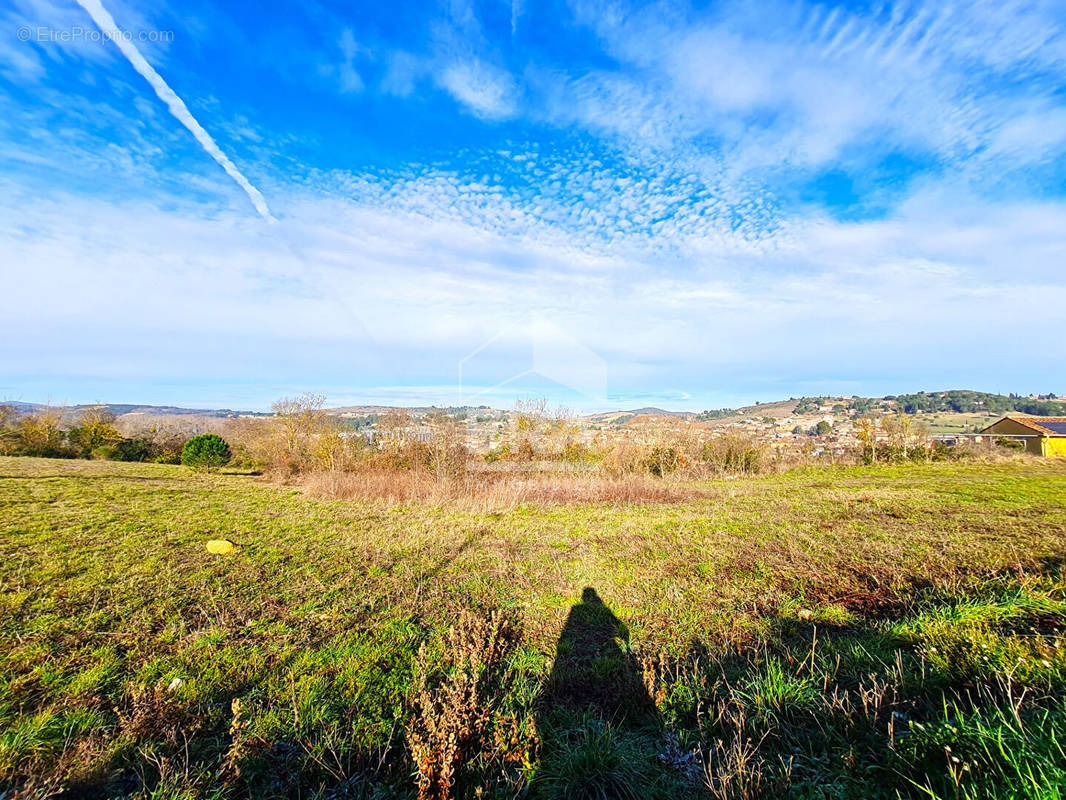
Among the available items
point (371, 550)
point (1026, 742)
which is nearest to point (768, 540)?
point (1026, 742)

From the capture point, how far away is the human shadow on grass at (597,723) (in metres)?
2.02

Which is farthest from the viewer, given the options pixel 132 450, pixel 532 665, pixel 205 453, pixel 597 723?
pixel 132 450

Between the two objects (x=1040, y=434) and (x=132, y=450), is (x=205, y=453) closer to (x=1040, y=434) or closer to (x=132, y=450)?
(x=132, y=450)

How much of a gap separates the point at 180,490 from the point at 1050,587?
15.7 meters

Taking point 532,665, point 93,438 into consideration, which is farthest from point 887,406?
point 93,438

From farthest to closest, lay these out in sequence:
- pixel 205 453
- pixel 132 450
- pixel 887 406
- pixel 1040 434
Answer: pixel 887 406, pixel 1040 434, pixel 132 450, pixel 205 453

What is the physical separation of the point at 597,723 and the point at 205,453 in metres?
21.5

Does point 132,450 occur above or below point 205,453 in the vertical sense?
below

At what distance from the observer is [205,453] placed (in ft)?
60.3

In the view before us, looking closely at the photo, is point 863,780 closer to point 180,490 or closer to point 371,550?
point 371,550

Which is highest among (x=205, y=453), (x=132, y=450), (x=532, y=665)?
(x=205, y=453)

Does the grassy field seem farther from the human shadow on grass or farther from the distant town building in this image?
the distant town building

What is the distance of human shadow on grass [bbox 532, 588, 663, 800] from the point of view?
6.63ft

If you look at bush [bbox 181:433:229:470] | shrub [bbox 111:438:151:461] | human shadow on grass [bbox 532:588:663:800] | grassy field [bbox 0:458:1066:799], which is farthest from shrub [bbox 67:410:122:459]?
human shadow on grass [bbox 532:588:663:800]
